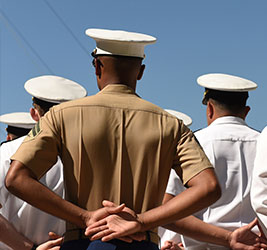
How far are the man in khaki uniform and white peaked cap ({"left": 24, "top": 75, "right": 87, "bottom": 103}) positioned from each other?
6.50 feet

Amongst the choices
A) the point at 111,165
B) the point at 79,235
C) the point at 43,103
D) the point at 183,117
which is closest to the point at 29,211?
the point at 43,103

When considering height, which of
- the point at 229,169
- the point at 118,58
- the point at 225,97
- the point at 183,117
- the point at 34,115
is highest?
the point at 118,58

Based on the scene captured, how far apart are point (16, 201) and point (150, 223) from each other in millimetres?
1762

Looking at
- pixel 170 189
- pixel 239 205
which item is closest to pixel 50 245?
pixel 170 189

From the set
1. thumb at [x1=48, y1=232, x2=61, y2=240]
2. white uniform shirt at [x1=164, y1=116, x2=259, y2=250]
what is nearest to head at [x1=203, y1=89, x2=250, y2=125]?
white uniform shirt at [x1=164, y1=116, x2=259, y2=250]

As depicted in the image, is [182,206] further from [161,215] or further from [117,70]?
[117,70]

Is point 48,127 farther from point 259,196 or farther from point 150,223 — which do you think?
point 259,196

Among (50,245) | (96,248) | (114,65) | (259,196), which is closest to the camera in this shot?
(96,248)

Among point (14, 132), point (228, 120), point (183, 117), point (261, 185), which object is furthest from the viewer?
point (183, 117)

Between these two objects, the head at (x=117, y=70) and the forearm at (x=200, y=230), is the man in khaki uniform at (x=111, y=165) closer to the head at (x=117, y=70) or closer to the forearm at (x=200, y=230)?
the head at (x=117, y=70)

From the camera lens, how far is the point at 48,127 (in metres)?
3.58

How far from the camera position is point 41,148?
3531mm

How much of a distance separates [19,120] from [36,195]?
328 centimetres

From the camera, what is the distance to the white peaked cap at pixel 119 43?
389 cm
